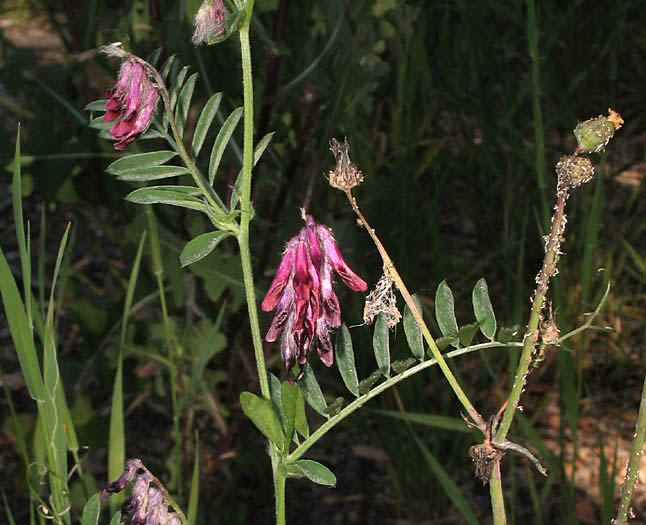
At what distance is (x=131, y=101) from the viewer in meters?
0.68

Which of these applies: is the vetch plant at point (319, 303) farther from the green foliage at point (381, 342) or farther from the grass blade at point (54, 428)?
the grass blade at point (54, 428)

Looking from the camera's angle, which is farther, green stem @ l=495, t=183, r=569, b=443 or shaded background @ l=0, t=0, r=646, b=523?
shaded background @ l=0, t=0, r=646, b=523

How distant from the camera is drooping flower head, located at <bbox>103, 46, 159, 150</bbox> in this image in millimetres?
671

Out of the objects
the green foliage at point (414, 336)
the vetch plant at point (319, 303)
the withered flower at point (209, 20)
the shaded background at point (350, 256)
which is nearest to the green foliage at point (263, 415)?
the vetch plant at point (319, 303)

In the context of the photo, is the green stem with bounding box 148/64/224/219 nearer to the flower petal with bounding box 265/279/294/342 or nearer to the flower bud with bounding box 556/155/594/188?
the flower petal with bounding box 265/279/294/342

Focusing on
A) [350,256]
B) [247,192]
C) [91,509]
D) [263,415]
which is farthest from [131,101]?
[350,256]

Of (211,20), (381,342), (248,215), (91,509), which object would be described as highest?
(211,20)

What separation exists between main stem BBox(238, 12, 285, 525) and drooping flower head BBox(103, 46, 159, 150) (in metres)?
0.07

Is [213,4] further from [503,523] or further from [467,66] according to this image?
[467,66]

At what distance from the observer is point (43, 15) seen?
324 cm

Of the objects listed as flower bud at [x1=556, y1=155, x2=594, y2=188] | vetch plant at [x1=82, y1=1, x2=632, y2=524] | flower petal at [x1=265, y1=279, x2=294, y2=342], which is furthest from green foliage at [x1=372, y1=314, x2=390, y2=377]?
flower bud at [x1=556, y1=155, x2=594, y2=188]

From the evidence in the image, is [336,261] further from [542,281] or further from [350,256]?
[350,256]

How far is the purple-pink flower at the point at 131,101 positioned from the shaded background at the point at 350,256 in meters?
0.46

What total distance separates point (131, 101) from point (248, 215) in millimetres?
113
